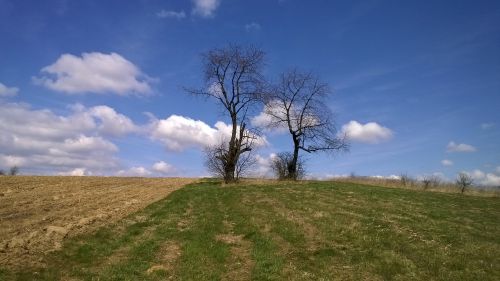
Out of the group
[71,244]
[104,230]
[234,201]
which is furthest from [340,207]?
[71,244]

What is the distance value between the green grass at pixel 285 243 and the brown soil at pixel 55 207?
0.77 meters

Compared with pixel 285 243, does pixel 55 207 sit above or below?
above

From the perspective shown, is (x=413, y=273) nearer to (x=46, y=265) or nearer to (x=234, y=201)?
(x=46, y=265)

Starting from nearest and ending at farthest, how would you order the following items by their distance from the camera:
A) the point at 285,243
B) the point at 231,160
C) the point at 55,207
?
the point at 285,243, the point at 55,207, the point at 231,160

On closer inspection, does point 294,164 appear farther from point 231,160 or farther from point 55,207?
point 55,207

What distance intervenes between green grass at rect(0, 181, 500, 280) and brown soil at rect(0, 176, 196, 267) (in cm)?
77

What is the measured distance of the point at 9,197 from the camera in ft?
90.6

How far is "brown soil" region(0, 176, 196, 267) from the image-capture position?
1725cm

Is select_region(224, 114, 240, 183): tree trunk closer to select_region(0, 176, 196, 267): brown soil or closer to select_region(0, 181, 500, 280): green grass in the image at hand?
select_region(0, 176, 196, 267): brown soil

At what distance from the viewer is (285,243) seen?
68.4 feet

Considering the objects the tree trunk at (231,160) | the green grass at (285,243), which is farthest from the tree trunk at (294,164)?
the green grass at (285,243)

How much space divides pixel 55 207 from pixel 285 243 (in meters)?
11.5

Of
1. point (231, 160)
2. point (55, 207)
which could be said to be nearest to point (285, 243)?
point (55, 207)

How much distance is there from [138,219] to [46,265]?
785cm
